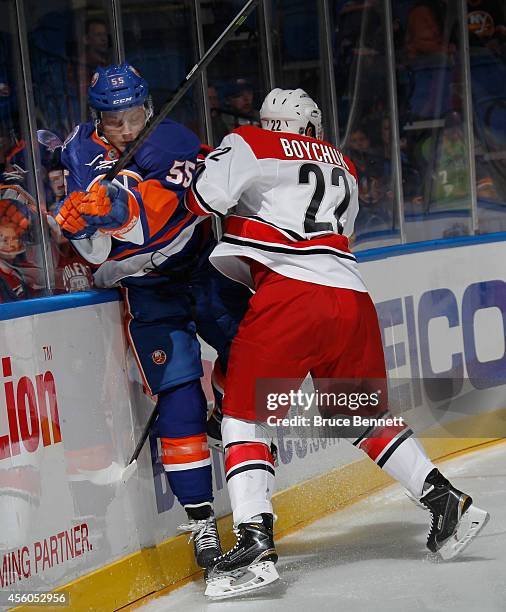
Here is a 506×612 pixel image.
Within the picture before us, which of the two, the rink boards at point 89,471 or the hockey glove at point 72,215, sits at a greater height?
the hockey glove at point 72,215

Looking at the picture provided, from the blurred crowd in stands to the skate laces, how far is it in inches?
28.2

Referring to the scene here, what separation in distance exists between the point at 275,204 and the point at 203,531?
848 millimetres

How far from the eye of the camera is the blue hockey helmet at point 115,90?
Result: 2998mm

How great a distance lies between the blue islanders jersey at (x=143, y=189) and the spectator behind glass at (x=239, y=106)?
1226 millimetres

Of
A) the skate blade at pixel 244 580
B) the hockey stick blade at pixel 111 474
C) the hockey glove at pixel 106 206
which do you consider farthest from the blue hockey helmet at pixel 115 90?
the skate blade at pixel 244 580

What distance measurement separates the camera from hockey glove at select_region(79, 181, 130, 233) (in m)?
2.80

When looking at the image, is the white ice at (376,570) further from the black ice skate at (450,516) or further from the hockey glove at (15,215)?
the hockey glove at (15,215)

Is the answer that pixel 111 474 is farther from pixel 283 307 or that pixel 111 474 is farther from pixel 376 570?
pixel 376 570

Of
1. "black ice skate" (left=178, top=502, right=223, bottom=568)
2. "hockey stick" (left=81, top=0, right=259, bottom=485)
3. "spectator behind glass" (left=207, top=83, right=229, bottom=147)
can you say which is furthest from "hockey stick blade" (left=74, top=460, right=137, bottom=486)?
"spectator behind glass" (left=207, top=83, right=229, bottom=147)

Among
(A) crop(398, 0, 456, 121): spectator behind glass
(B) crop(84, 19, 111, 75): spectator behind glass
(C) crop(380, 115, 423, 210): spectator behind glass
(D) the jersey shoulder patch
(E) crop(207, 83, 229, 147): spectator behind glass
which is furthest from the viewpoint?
(A) crop(398, 0, 456, 121): spectator behind glass

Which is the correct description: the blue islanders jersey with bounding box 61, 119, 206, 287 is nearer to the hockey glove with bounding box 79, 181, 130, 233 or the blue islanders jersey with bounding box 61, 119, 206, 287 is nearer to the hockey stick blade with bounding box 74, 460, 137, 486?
the hockey glove with bounding box 79, 181, 130, 233

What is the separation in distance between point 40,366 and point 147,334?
36 centimetres

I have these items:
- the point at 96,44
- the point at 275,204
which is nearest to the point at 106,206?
the point at 275,204

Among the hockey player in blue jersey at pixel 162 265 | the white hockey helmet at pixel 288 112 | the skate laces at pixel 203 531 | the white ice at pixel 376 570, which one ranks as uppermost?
the white hockey helmet at pixel 288 112
